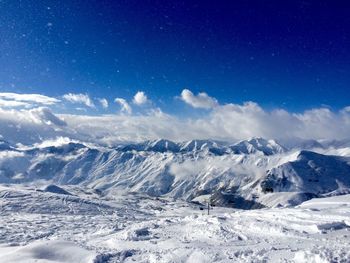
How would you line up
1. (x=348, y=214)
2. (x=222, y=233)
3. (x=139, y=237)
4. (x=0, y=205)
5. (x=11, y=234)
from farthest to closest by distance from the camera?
(x=0, y=205)
(x=11, y=234)
(x=348, y=214)
(x=139, y=237)
(x=222, y=233)

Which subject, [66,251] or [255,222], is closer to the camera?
[66,251]

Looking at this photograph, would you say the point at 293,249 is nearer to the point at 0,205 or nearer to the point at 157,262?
the point at 157,262

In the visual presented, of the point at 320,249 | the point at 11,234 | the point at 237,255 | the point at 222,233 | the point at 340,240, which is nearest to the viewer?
the point at 320,249

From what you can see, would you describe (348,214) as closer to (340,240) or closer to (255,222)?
(255,222)

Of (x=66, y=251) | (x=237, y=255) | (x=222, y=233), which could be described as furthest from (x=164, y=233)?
(x=237, y=255)

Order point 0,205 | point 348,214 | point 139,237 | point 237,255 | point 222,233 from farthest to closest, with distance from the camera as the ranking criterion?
point 0,205 → point 348,214 → point 139,237 → point 222,233 → point 237,255

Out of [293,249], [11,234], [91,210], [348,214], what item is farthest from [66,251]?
[91,210]

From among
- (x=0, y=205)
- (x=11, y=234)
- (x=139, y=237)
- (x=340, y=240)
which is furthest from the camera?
(x=0, y=205)

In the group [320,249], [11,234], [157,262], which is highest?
[320,249]

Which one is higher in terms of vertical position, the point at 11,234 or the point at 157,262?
the point at 157,262
